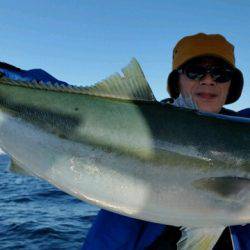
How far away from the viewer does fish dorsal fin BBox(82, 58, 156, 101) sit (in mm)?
3527

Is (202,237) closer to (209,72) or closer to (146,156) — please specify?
(146,156)

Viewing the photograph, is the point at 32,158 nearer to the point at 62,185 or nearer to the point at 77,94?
the point at 62,185

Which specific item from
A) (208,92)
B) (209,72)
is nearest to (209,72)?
(209,72)

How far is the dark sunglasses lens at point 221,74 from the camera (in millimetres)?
5582

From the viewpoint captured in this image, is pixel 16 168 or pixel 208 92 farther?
pixel 208 92

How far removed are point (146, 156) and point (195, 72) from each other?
240cm

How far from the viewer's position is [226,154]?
11.6 ft

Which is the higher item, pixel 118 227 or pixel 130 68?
pixel 130 68

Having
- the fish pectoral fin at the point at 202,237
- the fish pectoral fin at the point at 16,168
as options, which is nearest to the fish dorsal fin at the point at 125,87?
the fish pectoral fin at the point at 16,168

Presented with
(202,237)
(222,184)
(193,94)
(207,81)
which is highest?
(207,81)

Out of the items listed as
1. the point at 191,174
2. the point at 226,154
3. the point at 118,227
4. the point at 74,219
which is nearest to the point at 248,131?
the point at 226,154

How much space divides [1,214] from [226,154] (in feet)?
47.2

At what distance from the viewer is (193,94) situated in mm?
5559

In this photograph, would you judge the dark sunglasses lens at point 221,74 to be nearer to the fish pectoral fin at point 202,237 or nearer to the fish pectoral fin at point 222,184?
the fish pectoral fin at point 222,184
